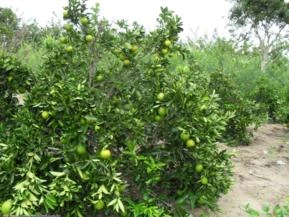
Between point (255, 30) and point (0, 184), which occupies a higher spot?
point (255, 30)

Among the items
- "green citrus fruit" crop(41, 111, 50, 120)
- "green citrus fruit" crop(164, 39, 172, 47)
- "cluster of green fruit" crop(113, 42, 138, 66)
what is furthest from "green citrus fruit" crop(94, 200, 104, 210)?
"green citrus fruit" crop(164, 39, 172, 47)

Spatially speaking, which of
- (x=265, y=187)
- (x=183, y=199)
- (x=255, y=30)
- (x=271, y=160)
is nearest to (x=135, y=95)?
(x=183, y=199)

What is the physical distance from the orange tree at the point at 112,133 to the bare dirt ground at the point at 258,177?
77cm

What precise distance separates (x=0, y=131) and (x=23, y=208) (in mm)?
826

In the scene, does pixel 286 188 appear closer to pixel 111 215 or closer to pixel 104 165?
pixel 111 215

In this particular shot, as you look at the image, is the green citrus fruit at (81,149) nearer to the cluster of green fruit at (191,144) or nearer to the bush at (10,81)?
the cluster of green fruit at (191,144)

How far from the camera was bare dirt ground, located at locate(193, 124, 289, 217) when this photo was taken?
441 cm

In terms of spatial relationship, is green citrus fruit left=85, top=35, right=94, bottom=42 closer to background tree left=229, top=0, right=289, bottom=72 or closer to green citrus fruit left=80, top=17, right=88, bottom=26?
green citrus fruit left=80, top=17, right=88, bottom=26

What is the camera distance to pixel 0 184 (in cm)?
313

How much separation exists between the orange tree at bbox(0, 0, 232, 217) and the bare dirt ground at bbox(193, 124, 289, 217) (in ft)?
2.53

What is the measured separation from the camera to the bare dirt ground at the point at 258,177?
14.5 ft

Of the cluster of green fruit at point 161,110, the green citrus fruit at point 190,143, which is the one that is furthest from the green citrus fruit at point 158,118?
the green citrus fruit at point 190,143

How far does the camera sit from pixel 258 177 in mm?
5227

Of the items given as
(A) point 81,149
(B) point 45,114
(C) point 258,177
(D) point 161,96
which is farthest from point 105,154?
(C) point 258,177
